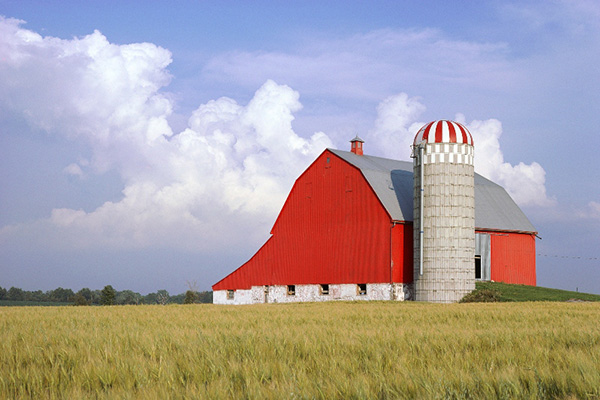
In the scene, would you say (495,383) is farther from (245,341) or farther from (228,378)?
(245,341)

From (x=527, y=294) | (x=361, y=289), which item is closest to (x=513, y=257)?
(x=527, y=294)

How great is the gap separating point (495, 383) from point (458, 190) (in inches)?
1318

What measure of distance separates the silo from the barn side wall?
1465 mm

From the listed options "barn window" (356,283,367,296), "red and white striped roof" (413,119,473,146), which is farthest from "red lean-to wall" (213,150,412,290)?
"red and white striped roof" (413,119,473,146)

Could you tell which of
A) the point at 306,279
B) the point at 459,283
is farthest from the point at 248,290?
the point at 459,283

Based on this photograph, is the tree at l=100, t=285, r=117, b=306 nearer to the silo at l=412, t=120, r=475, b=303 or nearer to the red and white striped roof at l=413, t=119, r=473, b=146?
the silo at l=412, t=120, r=475, b=303

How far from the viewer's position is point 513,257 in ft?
152

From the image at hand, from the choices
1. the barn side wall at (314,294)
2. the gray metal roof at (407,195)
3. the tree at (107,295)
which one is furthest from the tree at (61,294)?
the gray metal roof at (407,195)

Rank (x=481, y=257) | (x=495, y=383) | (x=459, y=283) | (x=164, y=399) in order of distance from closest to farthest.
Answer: (x=164, y=399) < (x=495, y=383) < (x=459, y=283) < (x=481, y=257)

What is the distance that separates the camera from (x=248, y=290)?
48719 millimetres

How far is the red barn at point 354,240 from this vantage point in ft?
133

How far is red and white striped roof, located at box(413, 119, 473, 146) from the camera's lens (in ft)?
126

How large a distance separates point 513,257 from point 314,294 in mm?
15039

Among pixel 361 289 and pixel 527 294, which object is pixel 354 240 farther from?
pixel 527 294
